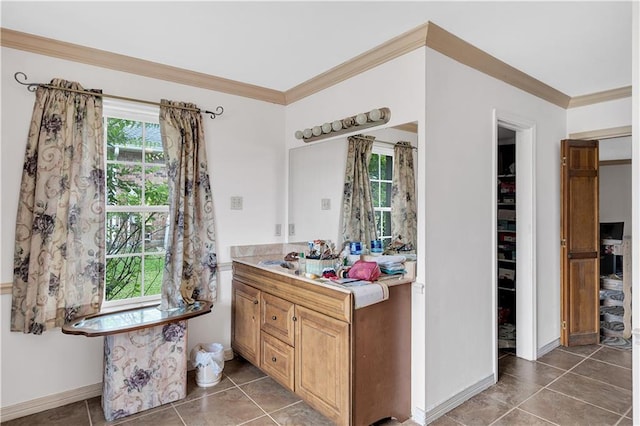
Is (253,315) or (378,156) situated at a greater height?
(378,156)

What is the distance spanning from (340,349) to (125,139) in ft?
7.49

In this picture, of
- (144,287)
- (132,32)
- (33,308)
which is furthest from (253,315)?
(132,32)

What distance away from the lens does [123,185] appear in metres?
2.92

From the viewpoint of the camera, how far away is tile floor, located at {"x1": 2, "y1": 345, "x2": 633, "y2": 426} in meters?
2.37

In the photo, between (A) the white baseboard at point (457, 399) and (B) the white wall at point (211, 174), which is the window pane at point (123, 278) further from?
(A) the white baseboard at point (457, 399)

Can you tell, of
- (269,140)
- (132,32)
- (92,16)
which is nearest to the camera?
(92,16)

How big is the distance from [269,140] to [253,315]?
64.8 inches

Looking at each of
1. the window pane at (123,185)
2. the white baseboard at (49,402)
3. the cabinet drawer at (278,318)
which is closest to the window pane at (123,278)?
the window pane at (123,185)

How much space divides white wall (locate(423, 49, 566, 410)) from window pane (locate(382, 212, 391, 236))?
1.17ft

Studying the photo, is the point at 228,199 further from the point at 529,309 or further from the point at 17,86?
the point at 529,309

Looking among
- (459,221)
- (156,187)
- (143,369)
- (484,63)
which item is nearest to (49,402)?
(143,369)

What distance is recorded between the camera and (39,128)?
2.46 meters

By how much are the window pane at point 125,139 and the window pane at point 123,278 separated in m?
0.81

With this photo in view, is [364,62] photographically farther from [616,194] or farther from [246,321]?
[616,194]
